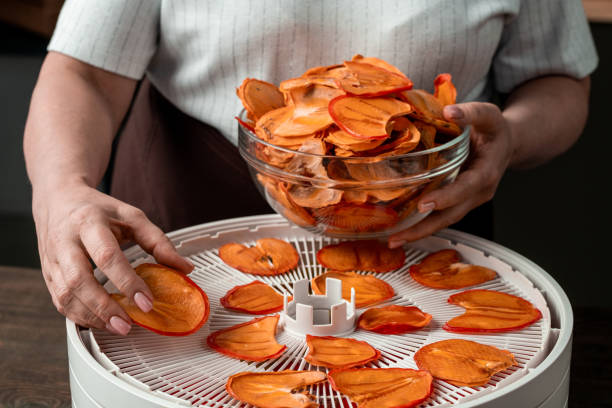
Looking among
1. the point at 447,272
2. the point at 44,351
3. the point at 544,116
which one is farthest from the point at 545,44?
the point at 44,351

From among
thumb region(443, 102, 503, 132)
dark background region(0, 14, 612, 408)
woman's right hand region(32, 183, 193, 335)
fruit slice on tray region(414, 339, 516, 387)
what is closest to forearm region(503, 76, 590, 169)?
thumb region(443, 102, 503, 132)

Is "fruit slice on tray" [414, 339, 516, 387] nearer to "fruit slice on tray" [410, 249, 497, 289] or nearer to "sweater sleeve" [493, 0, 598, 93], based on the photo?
"fruit slice on tray" [410, 249, 497, 289]

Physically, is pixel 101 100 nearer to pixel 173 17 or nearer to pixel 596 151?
pixel 173 17

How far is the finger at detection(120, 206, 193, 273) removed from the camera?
0.61m

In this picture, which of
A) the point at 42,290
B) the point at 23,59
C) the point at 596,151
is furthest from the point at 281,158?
the point at 23,59

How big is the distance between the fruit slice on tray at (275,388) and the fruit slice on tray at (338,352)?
→ 0.02 meters

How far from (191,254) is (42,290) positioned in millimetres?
330

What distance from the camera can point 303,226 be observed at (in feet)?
2.26

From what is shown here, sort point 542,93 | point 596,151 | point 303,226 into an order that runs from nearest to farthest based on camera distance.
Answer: point 303,226
point 542,93
point 596,151

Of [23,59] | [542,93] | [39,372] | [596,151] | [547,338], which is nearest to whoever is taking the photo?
[547,338]

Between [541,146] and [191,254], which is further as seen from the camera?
[541,146]

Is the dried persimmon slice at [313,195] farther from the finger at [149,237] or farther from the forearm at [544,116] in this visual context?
the forearm at [544,116]

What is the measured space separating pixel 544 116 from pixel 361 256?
1.09 feet

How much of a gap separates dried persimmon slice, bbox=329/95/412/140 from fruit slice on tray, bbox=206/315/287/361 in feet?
0.57
